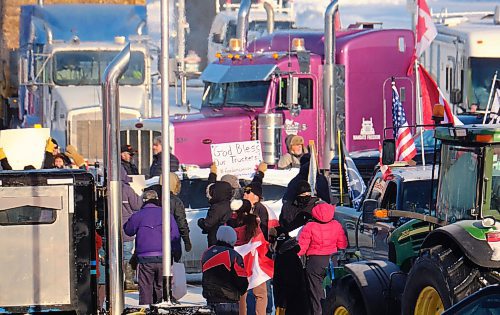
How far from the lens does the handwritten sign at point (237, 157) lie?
17.9m

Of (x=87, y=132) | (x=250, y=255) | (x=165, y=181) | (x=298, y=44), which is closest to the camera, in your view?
(x=165, y=181)

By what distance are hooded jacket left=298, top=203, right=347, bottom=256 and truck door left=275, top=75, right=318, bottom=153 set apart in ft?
27.8

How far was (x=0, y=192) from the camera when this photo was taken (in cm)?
1055

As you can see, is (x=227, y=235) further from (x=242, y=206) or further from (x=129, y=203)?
(x=129, y=203)

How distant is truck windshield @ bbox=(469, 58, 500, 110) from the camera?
23.2 m

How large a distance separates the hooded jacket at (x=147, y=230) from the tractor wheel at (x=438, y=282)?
366 centimetres

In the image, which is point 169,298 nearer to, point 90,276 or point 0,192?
point 90,276

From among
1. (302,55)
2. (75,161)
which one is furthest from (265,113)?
(75,161)

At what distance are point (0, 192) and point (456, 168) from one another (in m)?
3.40

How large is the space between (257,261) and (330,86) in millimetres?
8654

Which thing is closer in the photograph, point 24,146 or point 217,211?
point 217,211

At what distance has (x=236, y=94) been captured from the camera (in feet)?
72.4

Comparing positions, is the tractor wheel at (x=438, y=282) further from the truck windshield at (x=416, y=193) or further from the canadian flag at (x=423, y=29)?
the canadian flag at (x=423, y=29)

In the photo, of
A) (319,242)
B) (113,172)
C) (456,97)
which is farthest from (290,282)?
(456,97)
